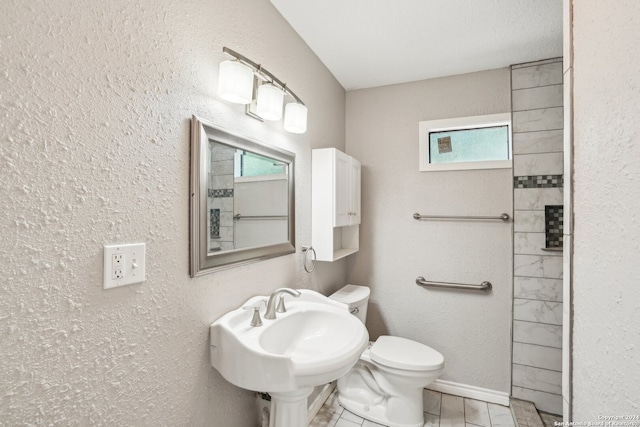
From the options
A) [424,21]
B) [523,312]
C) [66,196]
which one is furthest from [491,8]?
[66,196]

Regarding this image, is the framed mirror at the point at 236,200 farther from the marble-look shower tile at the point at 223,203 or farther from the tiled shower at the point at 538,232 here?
the tiled shower at the point at 538,232

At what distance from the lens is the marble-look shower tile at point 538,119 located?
1.92m

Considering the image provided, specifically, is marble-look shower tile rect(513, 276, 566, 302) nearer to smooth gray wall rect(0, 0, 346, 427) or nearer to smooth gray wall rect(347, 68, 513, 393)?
smooth gray wall rect(347, 68, 513, 393)

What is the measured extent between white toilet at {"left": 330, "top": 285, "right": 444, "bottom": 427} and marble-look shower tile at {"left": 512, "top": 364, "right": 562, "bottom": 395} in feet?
2.19

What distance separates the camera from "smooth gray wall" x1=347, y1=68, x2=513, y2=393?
208 centimetres

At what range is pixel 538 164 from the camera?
196 cm

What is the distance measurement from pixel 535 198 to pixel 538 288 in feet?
1.99

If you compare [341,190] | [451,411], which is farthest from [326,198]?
[451,411]

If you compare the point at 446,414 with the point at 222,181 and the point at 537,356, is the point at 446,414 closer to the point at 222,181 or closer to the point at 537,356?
the point at 537,356

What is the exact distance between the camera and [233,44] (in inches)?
49.4

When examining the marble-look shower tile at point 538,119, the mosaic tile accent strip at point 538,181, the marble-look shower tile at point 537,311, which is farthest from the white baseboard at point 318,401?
the marble-look shower tile at point 538,119

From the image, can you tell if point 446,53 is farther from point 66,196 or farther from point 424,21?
point 66,196

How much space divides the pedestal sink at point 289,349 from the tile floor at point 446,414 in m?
0.81

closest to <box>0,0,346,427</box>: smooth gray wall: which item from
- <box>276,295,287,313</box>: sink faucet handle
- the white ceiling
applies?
<box>276,295,287,313</box>: sink faucet handle
